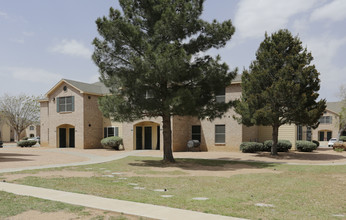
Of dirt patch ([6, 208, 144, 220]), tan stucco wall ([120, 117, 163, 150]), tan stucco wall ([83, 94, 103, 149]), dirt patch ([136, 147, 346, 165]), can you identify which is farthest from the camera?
tan stucco wall ([83, 94, 103, 149])

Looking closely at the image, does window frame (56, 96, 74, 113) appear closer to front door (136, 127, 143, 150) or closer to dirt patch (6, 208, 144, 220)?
front door (136, 127, 143, 150)

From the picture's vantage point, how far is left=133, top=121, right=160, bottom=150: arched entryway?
98.9ft

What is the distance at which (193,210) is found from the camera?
7.07m

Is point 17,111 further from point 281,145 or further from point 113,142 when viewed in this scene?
point 281,145

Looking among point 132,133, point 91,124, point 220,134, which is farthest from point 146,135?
point 220,134

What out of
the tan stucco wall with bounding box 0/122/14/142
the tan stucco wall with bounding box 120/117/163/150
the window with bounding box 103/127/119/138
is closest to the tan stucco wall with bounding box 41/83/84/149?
the window with bounding box 103/127/119/138

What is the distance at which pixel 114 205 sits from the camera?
743 cm

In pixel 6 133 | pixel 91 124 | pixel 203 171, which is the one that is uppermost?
pixel 91 124

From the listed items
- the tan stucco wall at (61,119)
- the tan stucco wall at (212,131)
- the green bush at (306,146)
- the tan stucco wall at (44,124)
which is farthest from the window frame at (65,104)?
the green bush at (306,146)

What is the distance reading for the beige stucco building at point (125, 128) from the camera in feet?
90.9

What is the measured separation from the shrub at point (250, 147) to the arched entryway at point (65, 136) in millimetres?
18532

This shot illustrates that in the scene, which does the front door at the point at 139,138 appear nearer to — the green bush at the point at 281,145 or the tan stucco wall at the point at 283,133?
the tan stucco wall at the point at 283,133

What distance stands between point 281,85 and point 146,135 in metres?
15.0

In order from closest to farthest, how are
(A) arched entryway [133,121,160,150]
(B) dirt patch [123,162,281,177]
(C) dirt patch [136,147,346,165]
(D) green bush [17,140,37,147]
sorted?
(B) dirt patch [123,162,281,177], (C) dirt patch [136,147,346,165], (A) arched entryway [133,121,160,150], (D) green bush [17,140,37,147]
